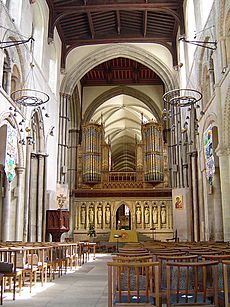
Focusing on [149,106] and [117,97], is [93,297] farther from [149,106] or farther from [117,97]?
[117,97]

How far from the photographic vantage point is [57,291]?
7.05 metres

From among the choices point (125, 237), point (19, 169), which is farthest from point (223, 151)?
point (125, 237)

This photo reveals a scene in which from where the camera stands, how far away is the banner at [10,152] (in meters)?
12.1

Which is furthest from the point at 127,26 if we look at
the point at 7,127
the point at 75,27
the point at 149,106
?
the point at 7,127

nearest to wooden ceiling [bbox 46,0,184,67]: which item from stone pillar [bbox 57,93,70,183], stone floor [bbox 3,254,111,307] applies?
stone pillar [bbox 57,93,70,183]

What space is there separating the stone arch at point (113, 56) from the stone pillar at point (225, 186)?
1076 centimetres

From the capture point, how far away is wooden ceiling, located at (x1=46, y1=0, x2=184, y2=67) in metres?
18.3

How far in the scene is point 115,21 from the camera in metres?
20.5

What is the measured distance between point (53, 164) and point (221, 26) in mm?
10874

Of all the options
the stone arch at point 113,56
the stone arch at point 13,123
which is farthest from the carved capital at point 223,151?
the stone arch at point 113,56

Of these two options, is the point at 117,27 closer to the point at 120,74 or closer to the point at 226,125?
the point at 120,74

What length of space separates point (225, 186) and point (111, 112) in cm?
2114

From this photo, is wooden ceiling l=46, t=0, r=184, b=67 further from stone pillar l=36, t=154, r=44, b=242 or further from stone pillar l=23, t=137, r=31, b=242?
stone pillar l=23, t=137, r=31, b=242

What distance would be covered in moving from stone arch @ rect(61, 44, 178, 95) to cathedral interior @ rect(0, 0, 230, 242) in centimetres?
6
